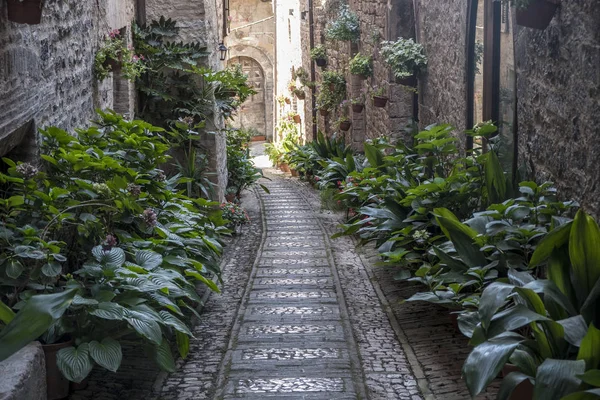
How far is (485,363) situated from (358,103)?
1017 cm

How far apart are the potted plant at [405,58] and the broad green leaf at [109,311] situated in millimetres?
6640

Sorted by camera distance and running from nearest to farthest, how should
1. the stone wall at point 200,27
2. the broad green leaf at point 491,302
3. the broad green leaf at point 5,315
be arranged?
1. the broad green leaf at point 5,315
2. the broad green leaf at point 491,302
3. the stone wall at point 200,27

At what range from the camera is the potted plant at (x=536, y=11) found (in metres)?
4.94

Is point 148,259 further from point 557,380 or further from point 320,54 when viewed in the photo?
point 320,54

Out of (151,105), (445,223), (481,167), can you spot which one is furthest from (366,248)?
(445,223)

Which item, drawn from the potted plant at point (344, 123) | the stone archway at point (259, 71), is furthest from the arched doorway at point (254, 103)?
the potted plant at point (344, 123)

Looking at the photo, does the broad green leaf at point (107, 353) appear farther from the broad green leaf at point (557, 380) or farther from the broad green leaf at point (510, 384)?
the broad green leaf at point (557, 380)

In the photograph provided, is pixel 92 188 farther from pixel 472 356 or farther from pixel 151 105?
pixel 151 105

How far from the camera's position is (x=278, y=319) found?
586cm

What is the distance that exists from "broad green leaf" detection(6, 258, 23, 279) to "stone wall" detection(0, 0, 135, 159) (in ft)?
2.37

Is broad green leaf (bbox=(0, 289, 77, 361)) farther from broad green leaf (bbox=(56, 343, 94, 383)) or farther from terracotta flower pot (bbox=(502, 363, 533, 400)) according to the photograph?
terracotta flower pot (bbox=(502, 363, 533, 400))

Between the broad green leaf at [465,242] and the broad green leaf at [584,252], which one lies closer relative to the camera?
the broad green leaf at [584,252]

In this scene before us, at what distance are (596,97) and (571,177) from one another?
590 mm

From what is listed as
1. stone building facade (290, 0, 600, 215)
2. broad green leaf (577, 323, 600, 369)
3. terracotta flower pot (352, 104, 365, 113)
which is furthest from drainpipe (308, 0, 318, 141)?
broad green leaf (577, 323, 600, 369)
